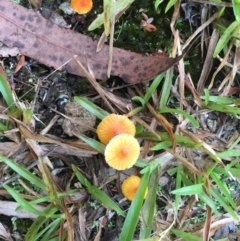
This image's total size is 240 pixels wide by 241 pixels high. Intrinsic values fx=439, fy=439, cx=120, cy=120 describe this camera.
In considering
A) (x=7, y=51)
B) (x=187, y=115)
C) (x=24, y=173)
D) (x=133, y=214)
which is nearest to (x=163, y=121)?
(x=187, y=115)

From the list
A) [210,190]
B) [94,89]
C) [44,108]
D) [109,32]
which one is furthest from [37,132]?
[210,190]

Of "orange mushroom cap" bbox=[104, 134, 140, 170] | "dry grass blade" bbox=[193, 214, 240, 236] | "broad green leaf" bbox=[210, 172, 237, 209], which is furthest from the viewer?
"dry grass blade" bbox=[193, 214, 240, 236]

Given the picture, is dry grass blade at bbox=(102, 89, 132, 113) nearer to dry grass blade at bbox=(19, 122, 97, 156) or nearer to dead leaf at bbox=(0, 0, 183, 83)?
dead leaf at bbox=(0, 0, 183, 83)

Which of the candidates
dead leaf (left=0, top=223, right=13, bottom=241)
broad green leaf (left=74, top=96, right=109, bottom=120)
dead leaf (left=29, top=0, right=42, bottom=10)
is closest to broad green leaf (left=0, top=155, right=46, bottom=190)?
dead leaf (left=0, top=223, right=13, bottom=241)

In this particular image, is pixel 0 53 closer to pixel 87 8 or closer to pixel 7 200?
pixel 87 8

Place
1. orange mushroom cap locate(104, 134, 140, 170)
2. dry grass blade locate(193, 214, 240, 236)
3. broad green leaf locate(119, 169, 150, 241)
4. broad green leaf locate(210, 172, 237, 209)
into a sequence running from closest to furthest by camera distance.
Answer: orange mushroom cap locate(104, 134, 140, 170) < broad green leaf locate(119, 169, 150, 241) < broad green leaf locate(210, 172, 237, 209) < dry grass blade locate(193, 214, 240, 236)

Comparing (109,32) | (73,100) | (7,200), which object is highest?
(109,32)

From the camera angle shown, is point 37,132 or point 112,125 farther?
point 37,132
